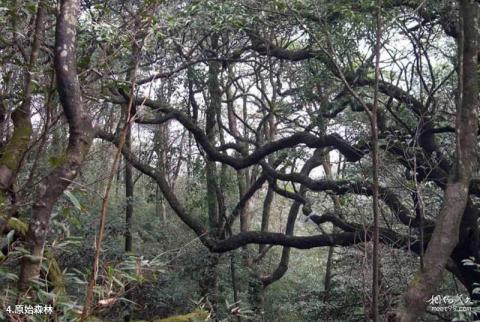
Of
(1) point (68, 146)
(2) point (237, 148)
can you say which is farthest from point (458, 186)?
(2) point (237, 148)

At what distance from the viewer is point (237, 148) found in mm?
7184

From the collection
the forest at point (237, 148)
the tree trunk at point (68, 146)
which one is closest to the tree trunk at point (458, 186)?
the forest at point (237, 148)

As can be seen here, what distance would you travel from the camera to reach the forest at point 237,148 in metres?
1.95

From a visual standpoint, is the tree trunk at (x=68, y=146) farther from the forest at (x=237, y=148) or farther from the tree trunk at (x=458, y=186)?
the tree trunk at (x=458, y=186)

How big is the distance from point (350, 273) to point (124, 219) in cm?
379

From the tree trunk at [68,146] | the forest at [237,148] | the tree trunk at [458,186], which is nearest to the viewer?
the tree trunk at [68,146]

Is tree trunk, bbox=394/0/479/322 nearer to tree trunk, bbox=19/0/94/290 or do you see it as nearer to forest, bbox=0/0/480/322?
forest, bbox=0/0/480/322

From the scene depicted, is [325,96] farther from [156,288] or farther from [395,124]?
[156,288]

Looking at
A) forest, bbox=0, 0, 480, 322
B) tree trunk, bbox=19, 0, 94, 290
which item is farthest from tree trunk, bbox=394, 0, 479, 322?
tree trunk, bbox=19, 0, 94, 290

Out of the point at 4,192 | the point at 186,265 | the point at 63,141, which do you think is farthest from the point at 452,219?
the point at 186,265

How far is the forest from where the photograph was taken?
195 cm

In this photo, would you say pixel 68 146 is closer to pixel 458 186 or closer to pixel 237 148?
pixel 458 186

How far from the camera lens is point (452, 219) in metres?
2.46

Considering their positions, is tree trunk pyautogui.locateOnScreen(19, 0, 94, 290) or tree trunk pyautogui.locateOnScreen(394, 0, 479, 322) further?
tree trunk pyautogui.locateOnScreen(394, 0, 479, 322)
